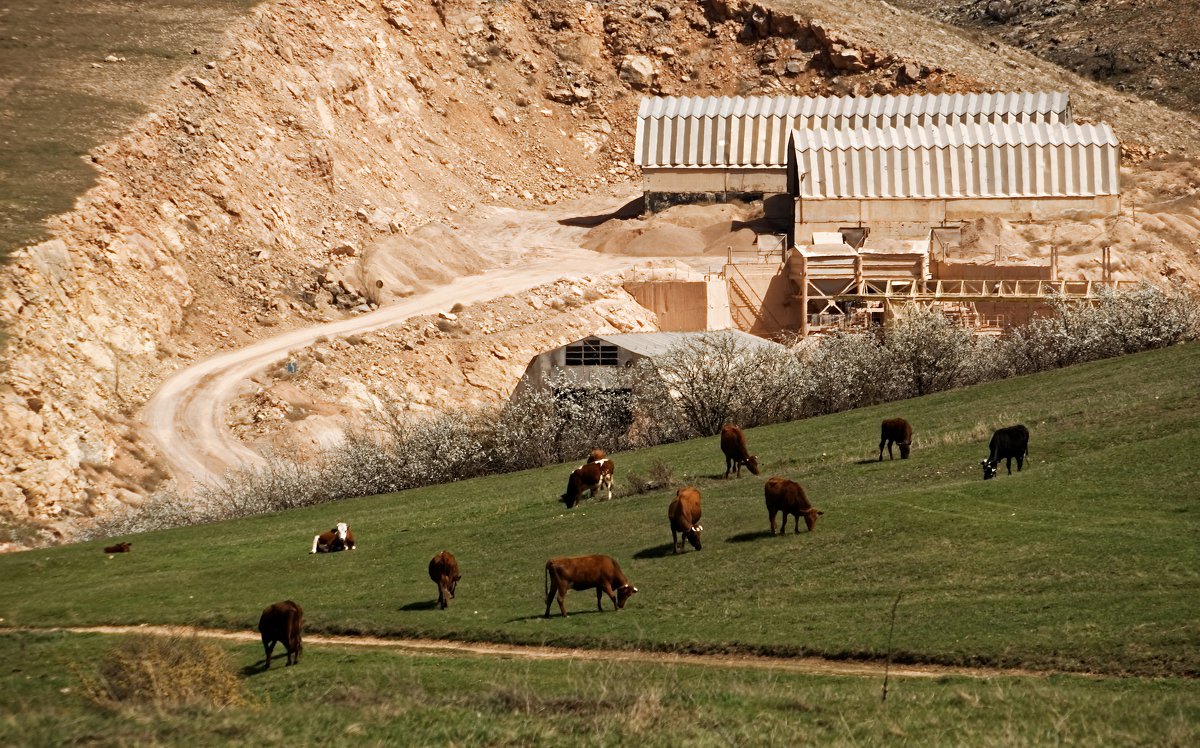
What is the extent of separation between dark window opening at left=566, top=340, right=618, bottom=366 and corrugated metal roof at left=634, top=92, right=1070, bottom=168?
37.8 meters

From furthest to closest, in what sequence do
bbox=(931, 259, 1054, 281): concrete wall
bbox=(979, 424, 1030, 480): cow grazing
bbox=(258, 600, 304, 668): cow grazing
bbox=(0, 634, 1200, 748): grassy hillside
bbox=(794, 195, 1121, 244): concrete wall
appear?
bbox=(794, 195, 1121, 244): concrete wall → bbox=(931, 259, 1054, 281): concrete wall → bbox=(979, 424, 1030, 480): cow grazing → bbox=(258, 600, 304, 668): cow grazing → bbox=(0, 634, 1200, 748): grassy hillside

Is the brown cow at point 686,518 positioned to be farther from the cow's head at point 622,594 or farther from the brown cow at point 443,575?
the brown cow at point 443,575

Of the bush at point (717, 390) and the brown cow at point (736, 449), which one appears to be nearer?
the brown cow at point (736, 449)

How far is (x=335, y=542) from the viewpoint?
37156 millimetres

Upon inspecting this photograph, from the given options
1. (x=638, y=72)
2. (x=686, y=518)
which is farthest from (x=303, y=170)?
(x=686, y=518)

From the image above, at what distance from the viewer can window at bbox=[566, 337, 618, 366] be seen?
6225 cm

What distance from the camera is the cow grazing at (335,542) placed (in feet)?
122

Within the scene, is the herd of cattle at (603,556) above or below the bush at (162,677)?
above

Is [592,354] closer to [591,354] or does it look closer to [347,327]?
[591,354]

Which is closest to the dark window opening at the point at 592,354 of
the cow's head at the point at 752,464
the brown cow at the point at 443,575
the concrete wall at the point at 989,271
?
the cow's head at the point at 752,464

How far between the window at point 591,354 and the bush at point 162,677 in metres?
39.6

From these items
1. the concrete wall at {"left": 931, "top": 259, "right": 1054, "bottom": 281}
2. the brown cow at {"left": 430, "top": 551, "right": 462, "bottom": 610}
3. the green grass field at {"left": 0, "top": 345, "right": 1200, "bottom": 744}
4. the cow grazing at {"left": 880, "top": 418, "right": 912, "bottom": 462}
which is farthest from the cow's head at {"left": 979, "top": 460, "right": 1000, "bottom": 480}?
the concrete wall at {"left": 931, "top": 259, "right": 1054, "bottom": 281}

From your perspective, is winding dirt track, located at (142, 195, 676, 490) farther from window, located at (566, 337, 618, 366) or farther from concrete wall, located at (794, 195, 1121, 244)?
window, located at (566, 337, 618, 366)

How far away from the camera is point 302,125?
8925 centimetres
